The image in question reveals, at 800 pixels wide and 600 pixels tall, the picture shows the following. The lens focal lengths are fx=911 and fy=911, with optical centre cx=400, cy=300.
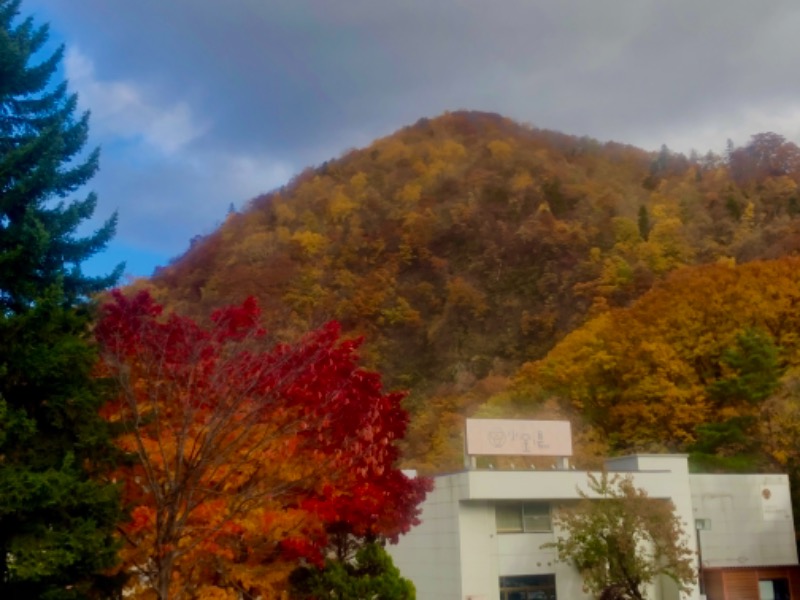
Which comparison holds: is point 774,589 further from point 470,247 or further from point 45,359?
point 470,247

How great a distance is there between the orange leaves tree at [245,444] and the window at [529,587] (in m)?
9.64

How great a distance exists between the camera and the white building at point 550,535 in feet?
91.8

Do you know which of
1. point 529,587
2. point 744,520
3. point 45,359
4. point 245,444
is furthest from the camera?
point 744,520

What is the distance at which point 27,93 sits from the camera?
17.6 m

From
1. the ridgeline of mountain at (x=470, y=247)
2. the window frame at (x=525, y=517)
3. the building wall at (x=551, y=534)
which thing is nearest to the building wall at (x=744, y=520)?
the building wall at (x=551, y=534)

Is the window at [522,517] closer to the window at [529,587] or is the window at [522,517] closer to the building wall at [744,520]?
the window at [529,587]

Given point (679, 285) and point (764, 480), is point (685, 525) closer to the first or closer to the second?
point (764, 480)

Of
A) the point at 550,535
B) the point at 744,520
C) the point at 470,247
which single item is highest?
the point at 470,247

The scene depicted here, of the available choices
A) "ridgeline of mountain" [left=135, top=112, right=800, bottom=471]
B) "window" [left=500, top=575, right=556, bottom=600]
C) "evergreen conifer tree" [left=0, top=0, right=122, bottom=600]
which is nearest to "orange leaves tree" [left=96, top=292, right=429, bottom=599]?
"evergreen conifer tree" [left=0, top=0, right=122, bottom=600]

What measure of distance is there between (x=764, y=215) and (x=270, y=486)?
7496 cm

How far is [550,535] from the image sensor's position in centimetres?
2872

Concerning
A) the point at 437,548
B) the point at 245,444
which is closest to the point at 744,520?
the point at 437,548

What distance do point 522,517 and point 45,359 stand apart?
58.7 feet

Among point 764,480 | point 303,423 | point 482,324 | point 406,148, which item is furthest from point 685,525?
point 406,148
